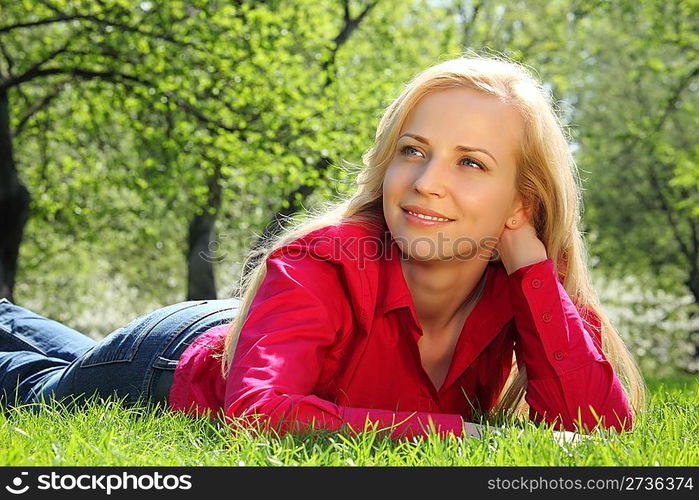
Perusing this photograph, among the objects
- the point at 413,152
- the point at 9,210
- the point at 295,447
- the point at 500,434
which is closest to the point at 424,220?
the point at 413,152

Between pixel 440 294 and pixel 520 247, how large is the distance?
0.38 meters

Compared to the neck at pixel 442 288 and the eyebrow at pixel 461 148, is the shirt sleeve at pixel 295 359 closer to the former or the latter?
the neck at pixel 442 288

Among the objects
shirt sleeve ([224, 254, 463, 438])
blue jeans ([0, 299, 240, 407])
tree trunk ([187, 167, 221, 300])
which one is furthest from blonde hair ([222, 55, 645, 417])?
tree trunk ([187, 167, 221, 300])

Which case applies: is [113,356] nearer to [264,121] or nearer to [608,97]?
[264,121]

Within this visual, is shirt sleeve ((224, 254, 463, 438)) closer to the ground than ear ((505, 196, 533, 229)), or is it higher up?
closer to the ground

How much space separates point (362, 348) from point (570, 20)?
2373 centimetres

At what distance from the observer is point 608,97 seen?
82.1ft

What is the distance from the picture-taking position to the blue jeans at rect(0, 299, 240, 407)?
12.2 ft

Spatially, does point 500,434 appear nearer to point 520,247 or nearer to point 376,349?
point 376,349

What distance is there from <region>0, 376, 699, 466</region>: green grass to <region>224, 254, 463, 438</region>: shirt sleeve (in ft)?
0.28

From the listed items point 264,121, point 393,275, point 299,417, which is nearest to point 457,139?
point 393,275

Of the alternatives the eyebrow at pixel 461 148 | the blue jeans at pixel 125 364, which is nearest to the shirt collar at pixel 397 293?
the eyebrow at pixel 461 148

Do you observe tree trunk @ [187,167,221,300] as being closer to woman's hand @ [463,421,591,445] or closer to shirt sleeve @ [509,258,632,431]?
shirt sleeve @ [509,258,632,431]
